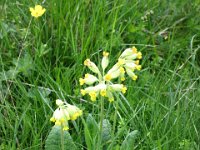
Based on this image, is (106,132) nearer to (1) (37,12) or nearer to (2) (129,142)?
(2) (129,142)

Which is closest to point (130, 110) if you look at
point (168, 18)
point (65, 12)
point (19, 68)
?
point (19, 68)

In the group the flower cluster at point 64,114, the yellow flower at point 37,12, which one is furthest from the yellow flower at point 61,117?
the yellow flower at point 37,12

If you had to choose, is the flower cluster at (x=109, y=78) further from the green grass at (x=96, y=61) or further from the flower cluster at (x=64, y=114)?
Answer: the green grass at (x=96, y=61)

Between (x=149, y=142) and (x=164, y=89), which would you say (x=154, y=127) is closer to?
(x=149, y=142)

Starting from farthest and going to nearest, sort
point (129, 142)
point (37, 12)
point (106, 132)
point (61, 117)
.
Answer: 1. point (37, 12)
2. point (106, 132)
3. point (129, 142)
4. point (61, 117)

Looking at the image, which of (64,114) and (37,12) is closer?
(64,114)

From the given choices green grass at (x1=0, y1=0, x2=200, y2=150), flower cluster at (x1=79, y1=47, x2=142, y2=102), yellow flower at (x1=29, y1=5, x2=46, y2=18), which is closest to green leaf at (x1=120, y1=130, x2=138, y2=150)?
green grass at (x1=0, y1=0, x2=200, y2=150)

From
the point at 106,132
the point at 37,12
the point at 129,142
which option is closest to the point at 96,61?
the point at 37,12

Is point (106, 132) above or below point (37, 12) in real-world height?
below

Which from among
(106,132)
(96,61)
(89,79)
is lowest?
(106,132)
